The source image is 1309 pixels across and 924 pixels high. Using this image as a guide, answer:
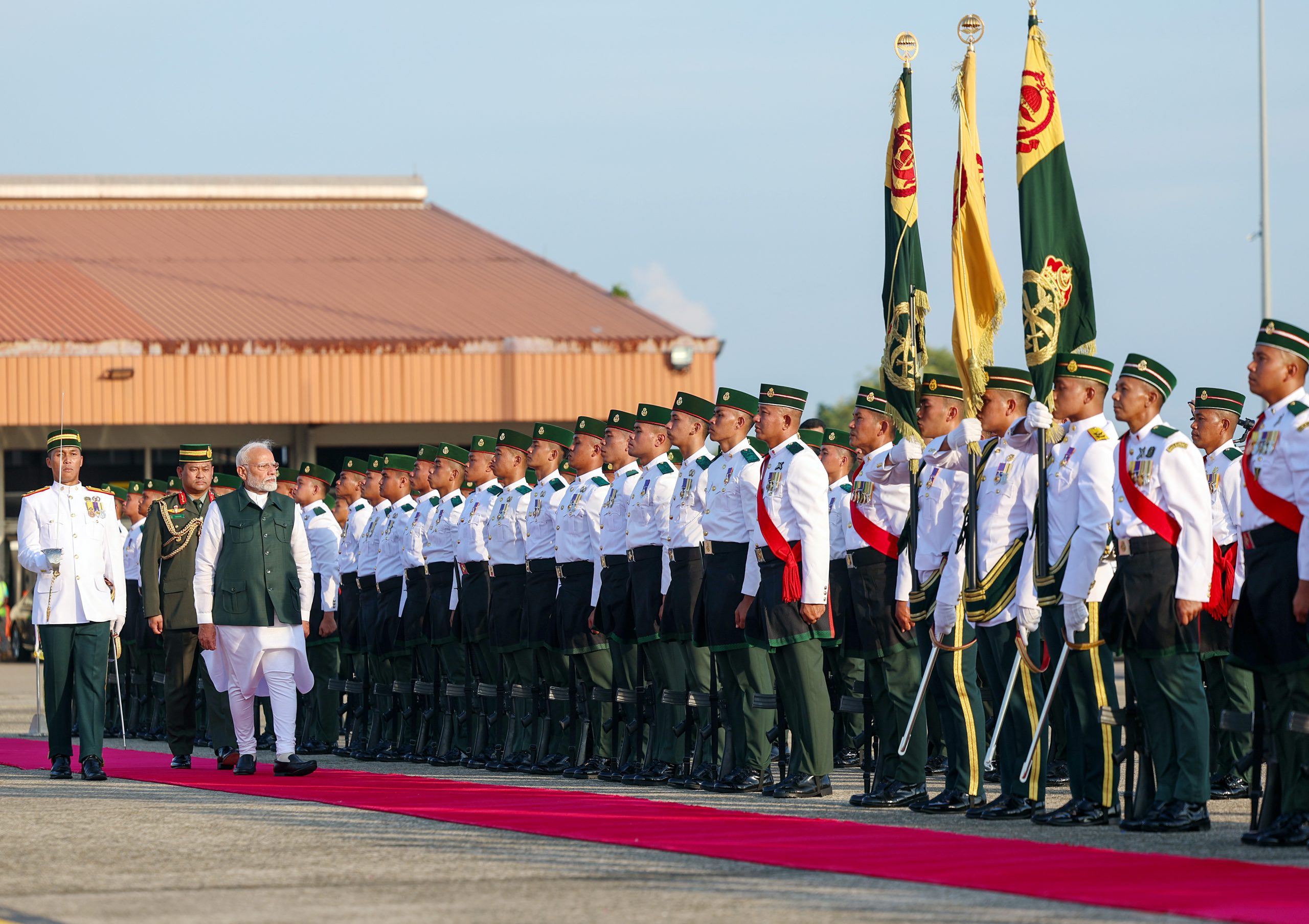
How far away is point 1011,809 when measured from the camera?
8781 mm

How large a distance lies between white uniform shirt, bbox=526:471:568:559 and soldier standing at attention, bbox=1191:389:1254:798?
12.3 feet

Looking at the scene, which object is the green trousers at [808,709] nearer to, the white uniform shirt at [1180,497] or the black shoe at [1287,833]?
the white uniform shirt at [1180,497]

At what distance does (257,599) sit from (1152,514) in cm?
549

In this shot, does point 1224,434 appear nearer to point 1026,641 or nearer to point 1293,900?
point 1026,641

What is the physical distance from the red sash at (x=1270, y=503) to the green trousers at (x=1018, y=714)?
1.33 metres

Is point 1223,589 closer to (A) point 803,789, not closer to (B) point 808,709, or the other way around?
(B) point 808,709

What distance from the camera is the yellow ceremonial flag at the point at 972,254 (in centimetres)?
995

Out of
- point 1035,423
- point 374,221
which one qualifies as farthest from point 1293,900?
point 374,221

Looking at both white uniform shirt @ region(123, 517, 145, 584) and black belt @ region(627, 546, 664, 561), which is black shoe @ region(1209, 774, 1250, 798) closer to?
black belt @ region(627, 546, 664, 561)

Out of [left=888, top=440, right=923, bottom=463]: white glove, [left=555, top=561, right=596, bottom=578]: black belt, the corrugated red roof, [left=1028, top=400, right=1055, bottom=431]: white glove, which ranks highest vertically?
the corrugated red roof

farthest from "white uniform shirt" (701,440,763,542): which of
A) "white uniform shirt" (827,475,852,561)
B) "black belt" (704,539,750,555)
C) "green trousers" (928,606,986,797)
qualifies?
"green trousers" (928,606,986,797)

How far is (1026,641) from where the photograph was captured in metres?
8.63

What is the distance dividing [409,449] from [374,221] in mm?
6489

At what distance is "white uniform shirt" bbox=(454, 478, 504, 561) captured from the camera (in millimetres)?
12516
